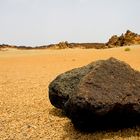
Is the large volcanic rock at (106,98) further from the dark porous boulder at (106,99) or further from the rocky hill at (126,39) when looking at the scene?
the rocky hill at (126,39)

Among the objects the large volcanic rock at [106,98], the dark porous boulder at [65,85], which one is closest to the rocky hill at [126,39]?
the dark porous boulder at [65,85]

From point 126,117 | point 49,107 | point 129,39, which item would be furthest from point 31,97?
point 129,39

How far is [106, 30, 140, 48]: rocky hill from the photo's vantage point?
124 ft

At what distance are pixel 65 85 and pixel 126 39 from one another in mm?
31474

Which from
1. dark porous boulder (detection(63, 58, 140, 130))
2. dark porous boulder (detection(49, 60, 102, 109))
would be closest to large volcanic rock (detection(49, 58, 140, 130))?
dark porous boulder (detection(63, 58, 140, 130))

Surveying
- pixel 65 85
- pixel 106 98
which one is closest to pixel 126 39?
pixel 65 85

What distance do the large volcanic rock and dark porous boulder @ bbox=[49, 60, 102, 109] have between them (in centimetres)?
65

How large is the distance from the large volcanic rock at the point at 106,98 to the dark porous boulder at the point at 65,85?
2.13ft

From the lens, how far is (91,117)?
18.9ft

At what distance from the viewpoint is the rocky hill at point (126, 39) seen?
37.7 metres

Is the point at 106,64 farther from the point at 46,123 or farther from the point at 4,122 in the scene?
the point at 4,122

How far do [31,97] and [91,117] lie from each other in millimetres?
3684

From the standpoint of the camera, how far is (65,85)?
7.11m

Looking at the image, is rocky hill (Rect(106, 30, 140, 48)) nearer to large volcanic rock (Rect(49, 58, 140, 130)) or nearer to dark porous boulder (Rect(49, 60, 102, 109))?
dark porous boulder (Rect(49, 60, 102, 109))
